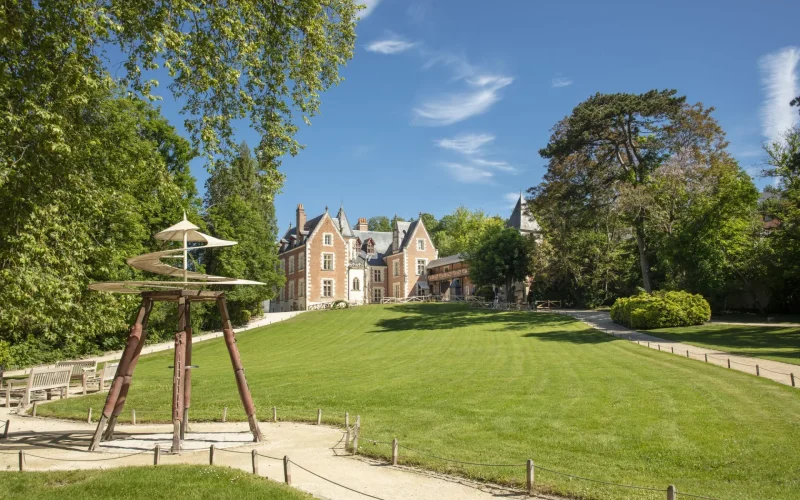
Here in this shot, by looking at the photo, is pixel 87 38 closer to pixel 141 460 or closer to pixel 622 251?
pixel 141 460

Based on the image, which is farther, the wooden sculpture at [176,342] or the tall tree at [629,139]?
the tall tree at [629,139]

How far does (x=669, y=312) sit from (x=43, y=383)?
3112 centimetres

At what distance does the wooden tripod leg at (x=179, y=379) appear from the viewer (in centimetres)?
974

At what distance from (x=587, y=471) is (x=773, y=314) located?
37.0 meters

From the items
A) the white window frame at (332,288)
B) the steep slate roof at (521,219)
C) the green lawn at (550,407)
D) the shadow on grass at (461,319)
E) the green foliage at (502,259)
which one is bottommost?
the green lawn at (550,407)

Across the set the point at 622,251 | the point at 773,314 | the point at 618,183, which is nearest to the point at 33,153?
the point at 618,183

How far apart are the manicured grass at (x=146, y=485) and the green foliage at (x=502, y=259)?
140 feet

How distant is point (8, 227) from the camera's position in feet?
32.0

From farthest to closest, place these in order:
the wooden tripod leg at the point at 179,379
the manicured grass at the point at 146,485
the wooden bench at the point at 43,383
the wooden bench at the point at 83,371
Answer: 1. the wooden bench at the point at 83,371
2. the wooden bench at the point at 43,383
3. the wooden tripod leg at the point at 179,379
4. the manicured grass at the point at 146,485

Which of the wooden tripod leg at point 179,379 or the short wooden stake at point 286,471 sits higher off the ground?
the wooden tripod leg at point 179,379

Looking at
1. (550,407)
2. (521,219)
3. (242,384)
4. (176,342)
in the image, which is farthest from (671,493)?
(521,219)

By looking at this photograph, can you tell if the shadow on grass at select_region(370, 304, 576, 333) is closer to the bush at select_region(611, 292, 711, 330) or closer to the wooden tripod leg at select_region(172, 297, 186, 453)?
the bush at select_region(611, 292, 711, 330)

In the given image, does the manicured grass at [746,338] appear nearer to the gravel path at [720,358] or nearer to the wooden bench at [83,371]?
the gravel path at [720,358]

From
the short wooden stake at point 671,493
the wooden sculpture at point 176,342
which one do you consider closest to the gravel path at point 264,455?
the wooden sculpture at point 176,342
